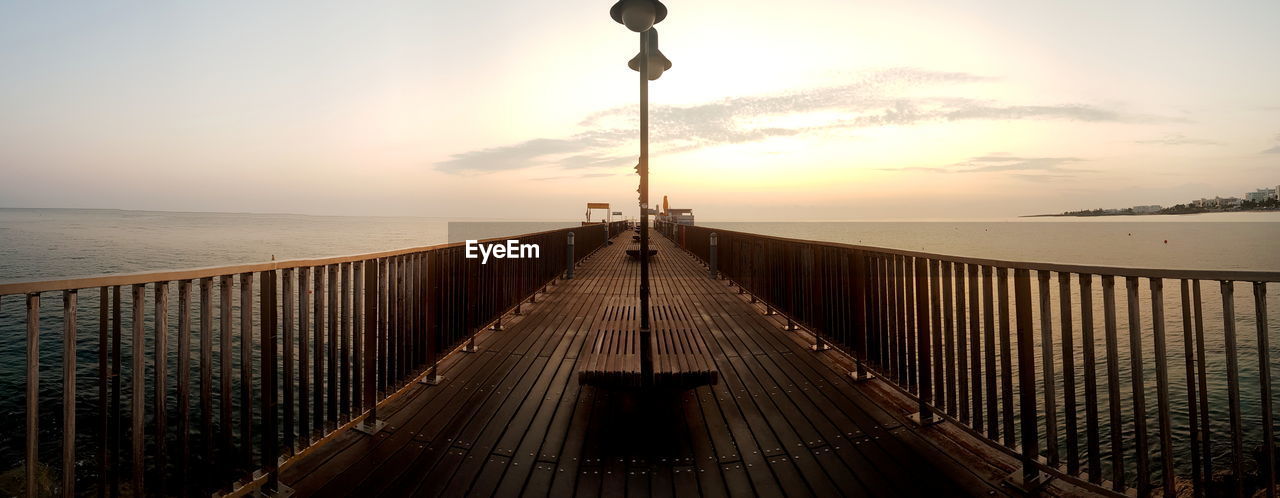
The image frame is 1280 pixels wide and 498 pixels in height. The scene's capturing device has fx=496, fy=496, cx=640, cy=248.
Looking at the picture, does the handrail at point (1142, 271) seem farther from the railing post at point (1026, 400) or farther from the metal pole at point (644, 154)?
the metal pole at point (644, 154)

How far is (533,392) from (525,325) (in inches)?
94.6

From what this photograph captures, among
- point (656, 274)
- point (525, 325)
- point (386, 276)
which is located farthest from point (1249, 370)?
point (386, 276)

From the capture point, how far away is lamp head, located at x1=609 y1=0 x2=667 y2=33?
3.38 m

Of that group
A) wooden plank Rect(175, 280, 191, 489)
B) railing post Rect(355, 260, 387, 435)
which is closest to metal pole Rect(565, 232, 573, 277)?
railing post Rect(355, 260, 387, 435)

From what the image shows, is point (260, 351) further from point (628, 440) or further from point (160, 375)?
point (628, 440)

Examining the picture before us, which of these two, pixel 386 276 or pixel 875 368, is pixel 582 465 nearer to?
pixel 386 276

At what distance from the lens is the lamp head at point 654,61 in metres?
3.98

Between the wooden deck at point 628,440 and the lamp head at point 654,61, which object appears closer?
the wooden deck at point 628,440

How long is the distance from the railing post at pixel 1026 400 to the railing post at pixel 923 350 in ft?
2.01

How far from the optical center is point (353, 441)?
10.1 ft

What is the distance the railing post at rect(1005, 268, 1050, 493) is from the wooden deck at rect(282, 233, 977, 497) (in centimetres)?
19

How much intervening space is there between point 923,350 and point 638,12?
2.99 m

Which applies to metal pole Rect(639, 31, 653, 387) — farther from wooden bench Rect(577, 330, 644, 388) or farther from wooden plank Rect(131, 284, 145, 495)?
wooden plank Rect(131, 284, 145, 495)

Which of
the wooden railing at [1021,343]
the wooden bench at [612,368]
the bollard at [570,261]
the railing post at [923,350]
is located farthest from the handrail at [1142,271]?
the bollard at [570,261]
